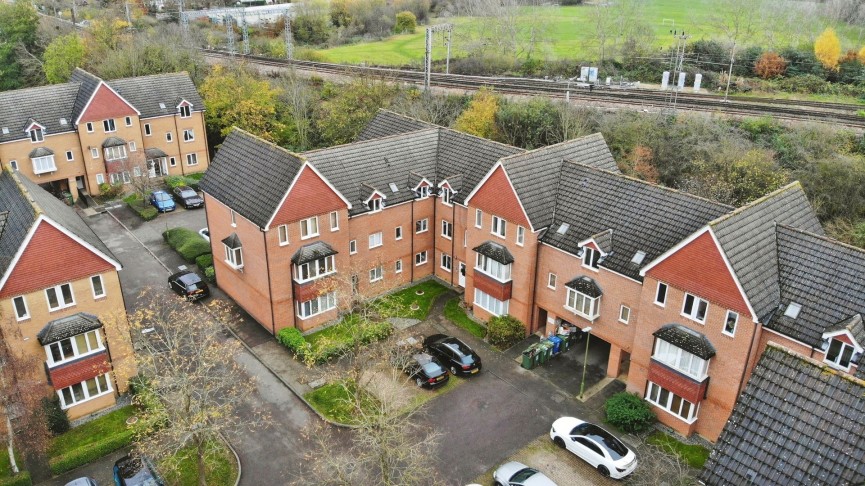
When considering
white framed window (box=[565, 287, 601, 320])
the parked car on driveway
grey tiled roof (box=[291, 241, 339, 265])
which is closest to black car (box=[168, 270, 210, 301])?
grey tiled roof (box=[291, 241, 339, 265])

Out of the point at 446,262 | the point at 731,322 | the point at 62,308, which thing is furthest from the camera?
the point at 446,262

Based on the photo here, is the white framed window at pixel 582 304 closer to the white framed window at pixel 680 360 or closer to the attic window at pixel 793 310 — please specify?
the white framed window at pixel 680 360

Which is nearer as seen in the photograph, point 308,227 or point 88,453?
point 88,453

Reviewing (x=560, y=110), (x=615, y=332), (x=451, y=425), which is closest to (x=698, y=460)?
(x=615, y=332)

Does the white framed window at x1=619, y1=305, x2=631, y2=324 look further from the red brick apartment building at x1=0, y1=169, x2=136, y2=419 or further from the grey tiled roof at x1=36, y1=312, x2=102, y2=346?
the grey tiled roof at x1=36, y1=312, x2=102, y2=346

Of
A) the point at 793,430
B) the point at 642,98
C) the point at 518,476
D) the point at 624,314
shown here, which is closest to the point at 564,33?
the point at 642,98

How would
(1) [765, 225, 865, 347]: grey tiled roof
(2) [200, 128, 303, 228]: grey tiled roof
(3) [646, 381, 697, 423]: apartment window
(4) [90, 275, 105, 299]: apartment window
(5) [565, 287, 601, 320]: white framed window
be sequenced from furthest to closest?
(2) [200, 128, 303, 228]: grey tiled roof
(5) [565, 287, 601, 320]: white framed window
(4) [90, 275, 105, 299]: apartment window
(3) [646, 381, 697, 423]: apartment window
(1) [765, 225, 865, 347]: grey tiled roof

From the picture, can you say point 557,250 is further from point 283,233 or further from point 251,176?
point 251,176
